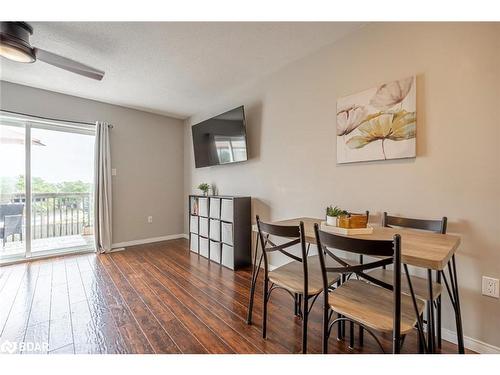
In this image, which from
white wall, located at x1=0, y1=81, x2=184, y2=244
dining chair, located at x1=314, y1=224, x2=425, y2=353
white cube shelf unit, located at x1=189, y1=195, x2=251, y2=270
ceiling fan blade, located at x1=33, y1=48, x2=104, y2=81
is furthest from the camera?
white wall, located at x1=0, y1=81, x2=184, y2=244

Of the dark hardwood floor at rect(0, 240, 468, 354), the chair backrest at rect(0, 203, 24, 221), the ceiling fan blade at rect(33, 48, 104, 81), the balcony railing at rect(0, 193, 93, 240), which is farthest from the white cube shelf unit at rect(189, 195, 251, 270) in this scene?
the chair backrest at rect(0, 203, 24, 221)

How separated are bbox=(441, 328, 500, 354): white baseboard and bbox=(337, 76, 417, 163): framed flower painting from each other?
4.16 ft

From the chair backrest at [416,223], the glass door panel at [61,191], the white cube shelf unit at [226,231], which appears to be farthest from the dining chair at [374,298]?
the glass door panel at [61,191]

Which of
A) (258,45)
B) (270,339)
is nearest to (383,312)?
(270,339)

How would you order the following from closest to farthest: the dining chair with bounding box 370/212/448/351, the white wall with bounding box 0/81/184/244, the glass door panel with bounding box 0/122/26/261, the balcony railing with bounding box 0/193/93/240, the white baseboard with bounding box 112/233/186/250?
the dining chair with bounding box 370/212/448/351, the glass door panel with bounding box 0/122/26/261, the balcony railing with bounding box 0/193/93/240, the white wall with bounding box 0/81/184/244, the white baseboard with bounding box 112/233/186/250

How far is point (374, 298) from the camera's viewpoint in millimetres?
1318

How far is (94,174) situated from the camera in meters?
3.77

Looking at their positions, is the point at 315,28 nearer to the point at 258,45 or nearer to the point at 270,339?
the point at 258,45

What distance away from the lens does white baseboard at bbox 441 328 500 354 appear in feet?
4.80

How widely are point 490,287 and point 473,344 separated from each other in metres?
0.40

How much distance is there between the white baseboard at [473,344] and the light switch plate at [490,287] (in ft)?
1.04

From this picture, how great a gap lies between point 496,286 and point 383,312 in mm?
899

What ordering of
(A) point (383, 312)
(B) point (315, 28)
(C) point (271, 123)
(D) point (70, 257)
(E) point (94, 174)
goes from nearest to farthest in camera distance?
1. (A) point (383, 312)
2. (B) point (315, 28)
3. (C) point (271, 123)
4. (D) point (70, 257)
5. (E) point (94, 174)

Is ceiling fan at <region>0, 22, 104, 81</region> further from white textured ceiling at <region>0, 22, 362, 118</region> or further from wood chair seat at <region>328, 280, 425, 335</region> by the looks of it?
wood chair seat at <region>328, 280, 425, 335</region>
